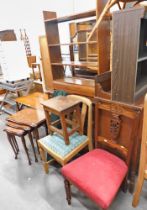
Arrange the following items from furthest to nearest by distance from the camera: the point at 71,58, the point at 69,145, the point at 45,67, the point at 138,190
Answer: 1. the point at 45,67
2. the point at 71,58
3. the point at 69,145
4. the point at 138,190

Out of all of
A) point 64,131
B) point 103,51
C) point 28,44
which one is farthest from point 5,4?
point 64,131

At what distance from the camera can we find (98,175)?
1187mm

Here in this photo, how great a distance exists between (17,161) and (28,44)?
13.1 feet

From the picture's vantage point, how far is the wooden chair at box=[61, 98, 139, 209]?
43.3 inches

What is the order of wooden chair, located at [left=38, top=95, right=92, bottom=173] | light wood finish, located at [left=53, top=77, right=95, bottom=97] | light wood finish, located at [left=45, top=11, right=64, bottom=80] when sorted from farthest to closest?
light wood finish, located at [left=45, top=11, right=64, bottom=80] < light wood finish, located at [left=53, top=77, right=95, bottom=97] < wooden chair, located at [left=38, top=95, right=92, bottom=173]

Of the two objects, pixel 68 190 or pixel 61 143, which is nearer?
pixel 68 190

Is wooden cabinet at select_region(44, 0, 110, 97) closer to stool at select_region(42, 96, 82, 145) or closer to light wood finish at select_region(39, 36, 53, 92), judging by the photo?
stool at select_region(42, 96, 82, 145)

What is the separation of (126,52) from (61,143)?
40.0 inches

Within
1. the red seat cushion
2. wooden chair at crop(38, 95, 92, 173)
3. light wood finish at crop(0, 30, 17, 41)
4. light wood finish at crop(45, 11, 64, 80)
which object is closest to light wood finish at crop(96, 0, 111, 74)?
wooden chair at crop(38, 95, 92, 173)

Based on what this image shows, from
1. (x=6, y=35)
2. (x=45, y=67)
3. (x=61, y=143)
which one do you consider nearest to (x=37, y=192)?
(x=61, y=143)

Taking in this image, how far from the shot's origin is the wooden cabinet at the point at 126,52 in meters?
1.03

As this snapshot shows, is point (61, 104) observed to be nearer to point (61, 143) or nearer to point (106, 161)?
point (61, 143)

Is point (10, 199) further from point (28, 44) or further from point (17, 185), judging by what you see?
point (28, 44)

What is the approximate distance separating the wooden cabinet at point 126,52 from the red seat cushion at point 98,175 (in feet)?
1.76
